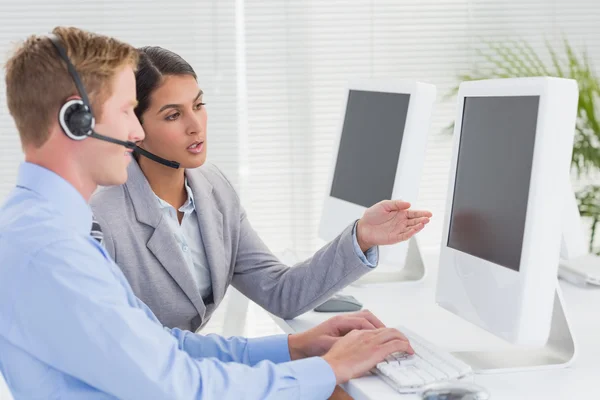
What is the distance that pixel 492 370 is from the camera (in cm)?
140

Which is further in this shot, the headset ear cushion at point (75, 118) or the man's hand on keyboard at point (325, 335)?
the man's hand on keyboard at point (325, 335)

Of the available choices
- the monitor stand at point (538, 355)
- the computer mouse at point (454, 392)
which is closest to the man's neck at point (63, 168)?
the computer mouse at point (454, 392)

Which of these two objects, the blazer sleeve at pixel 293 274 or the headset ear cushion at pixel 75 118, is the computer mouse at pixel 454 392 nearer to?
the blazer sleeve at pixel 293 274

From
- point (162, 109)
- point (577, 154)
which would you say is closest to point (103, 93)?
point (162, 109)

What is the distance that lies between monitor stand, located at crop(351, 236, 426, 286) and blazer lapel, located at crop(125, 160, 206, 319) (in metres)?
0.60

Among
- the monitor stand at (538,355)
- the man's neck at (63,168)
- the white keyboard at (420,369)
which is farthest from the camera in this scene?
the monitor stand at (538,355)

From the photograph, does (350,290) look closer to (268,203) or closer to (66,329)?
(66,329)

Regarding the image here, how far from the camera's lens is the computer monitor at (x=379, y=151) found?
192 cm

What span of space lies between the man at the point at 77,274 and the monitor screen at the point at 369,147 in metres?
0.78

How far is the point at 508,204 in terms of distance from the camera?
1376 millimetres

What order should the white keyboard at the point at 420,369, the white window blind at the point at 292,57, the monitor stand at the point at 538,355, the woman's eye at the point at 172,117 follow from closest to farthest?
1. the white keyboard at the point at 420,369
2. the monitor stand at the point at 538,355
3. the woman's eye at the point at 172,117
4. the white window blind at the point at 292,57

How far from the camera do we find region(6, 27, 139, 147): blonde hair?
1.14m

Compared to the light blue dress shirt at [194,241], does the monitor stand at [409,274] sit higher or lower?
lower

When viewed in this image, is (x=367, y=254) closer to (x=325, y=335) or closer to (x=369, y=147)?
(x=325, y=335)
